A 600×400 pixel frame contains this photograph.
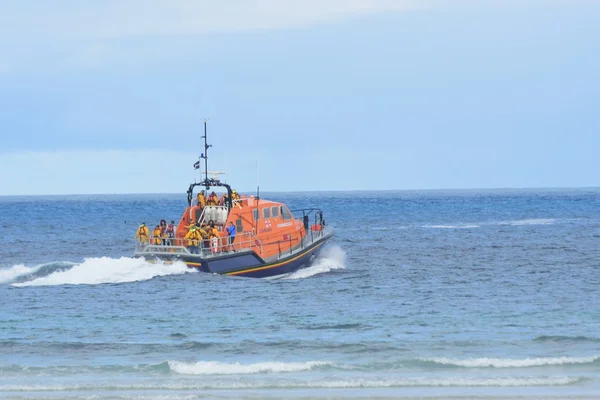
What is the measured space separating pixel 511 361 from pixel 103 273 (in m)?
16.3

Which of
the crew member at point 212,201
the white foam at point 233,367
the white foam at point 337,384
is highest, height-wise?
the crew member at point 212,201

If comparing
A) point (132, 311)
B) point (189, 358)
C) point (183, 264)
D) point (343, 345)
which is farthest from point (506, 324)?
point (183, 264)

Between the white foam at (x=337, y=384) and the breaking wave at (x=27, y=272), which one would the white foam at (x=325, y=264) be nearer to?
the breaking wave at (x=27, y=272)

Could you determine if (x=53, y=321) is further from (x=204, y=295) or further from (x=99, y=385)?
(x=99, y=385)

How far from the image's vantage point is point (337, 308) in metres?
24.6

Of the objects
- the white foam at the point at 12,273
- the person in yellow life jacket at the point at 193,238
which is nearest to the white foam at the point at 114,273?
the person in yellow life jacket at the point at 193,238

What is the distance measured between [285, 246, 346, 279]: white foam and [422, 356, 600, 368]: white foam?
13.7 m

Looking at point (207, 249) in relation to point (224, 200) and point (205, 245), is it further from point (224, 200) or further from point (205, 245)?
point (224, 200)

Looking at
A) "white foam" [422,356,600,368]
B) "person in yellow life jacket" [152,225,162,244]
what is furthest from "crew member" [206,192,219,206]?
"white foam" [422,356,600,368]

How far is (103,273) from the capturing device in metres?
30.6

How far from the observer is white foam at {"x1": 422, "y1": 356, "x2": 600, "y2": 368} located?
17.8 meters

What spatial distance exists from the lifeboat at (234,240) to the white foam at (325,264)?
0.29 m

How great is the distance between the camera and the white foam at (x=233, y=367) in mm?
17828

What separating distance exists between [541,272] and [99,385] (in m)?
20.0
